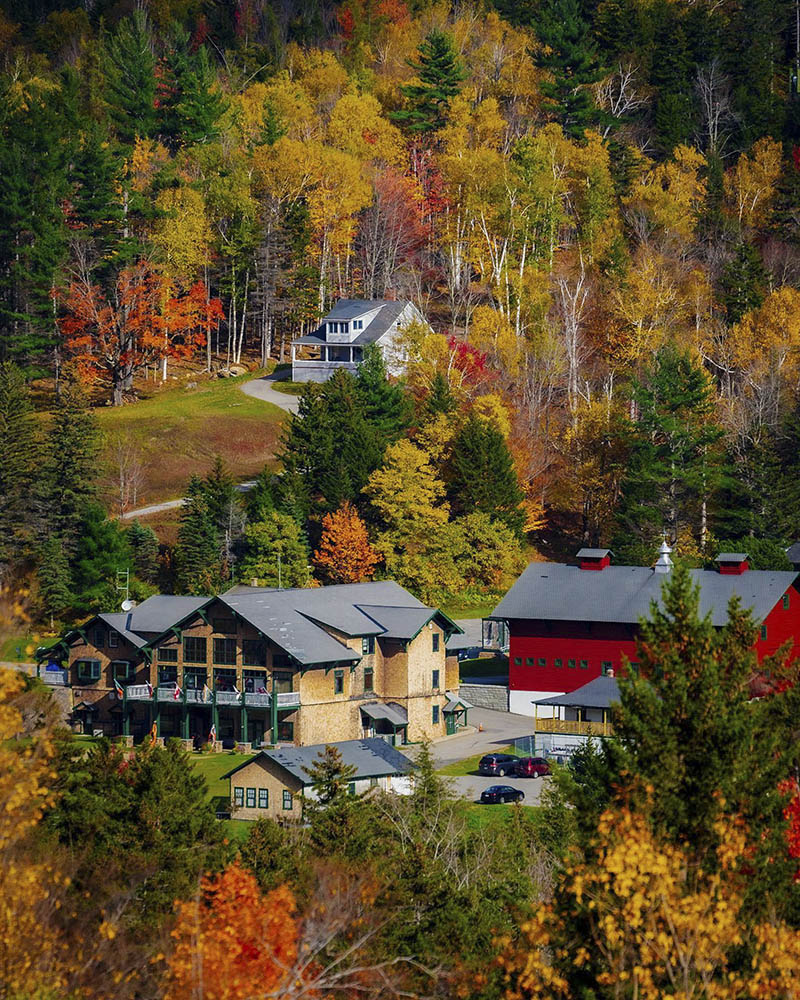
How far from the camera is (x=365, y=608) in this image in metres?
81.2

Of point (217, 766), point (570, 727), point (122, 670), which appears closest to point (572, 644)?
point (570, 727)

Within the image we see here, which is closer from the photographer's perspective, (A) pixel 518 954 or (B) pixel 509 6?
(A) pixel 518 954

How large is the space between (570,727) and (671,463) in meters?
28.6

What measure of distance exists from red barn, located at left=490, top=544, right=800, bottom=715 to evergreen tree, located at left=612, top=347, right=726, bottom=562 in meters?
10.4

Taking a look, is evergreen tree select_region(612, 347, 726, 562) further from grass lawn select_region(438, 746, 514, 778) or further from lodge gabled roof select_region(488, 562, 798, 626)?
grass lawn select_region(438, 746, 514, 778)

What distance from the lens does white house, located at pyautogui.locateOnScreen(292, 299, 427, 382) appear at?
378 ft

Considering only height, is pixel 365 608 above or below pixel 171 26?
below

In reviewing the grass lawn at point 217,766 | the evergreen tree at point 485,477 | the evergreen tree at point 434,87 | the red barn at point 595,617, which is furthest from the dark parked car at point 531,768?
the evergreen tree at point 434,87

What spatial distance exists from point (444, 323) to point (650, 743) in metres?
94.7

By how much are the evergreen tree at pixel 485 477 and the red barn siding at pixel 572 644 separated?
1765 cm

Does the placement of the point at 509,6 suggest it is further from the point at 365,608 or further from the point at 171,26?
the point at 365,608

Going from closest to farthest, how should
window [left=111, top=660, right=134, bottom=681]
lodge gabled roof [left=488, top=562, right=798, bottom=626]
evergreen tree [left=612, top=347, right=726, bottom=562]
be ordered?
window [left=111, top=660, right=134, bottom=681]
lodge gabled roof [left=488, top=562, right=798, bottom=626]
evergreen tree [left=612, top=347, right=726, bottom=562]

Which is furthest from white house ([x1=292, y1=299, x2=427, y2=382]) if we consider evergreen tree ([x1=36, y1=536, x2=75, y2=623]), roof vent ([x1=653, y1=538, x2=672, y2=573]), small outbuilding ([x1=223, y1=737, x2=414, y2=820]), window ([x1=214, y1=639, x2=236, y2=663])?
small outbuilding ([x1=223, y1=737, x2=414, y2=820])

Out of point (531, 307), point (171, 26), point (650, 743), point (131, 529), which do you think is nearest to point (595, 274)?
point (531, 307)
